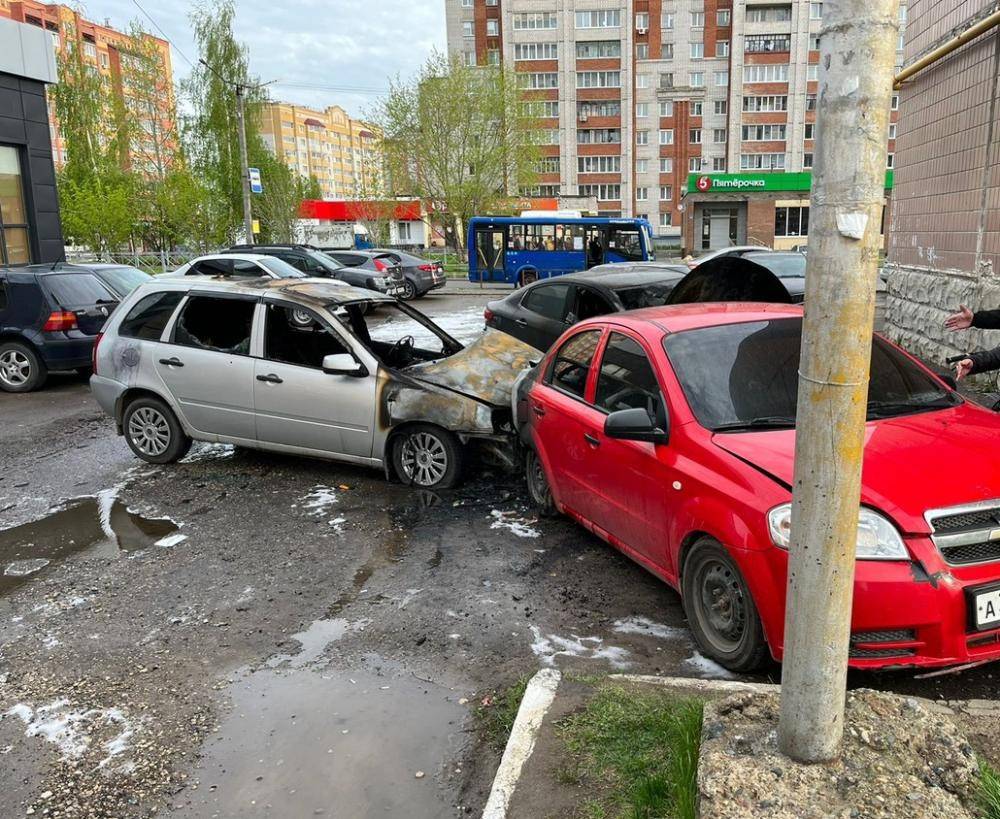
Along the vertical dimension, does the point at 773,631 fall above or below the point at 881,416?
below

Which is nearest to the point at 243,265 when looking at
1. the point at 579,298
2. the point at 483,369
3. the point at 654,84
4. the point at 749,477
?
the point at 579,298

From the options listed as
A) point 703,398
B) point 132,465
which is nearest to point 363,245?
point 132,465

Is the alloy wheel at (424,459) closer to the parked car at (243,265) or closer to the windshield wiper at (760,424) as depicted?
the windshield wiper at (760,424)

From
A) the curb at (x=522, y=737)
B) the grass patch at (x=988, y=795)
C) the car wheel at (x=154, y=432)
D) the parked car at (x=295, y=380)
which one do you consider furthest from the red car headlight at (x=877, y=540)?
the car wheel at (x=154, y=432)

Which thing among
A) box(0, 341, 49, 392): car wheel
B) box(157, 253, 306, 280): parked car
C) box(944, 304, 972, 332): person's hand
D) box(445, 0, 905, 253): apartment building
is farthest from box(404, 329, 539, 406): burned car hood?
box(445, 0, 905, 253): apartment building

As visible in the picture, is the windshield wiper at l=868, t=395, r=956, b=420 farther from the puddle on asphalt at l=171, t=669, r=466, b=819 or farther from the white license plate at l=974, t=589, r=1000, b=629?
the puddle on asphalt at l=171, t=669, r=466, b=819

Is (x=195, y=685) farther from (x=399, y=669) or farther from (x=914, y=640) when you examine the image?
Result: (x=914, y=640)

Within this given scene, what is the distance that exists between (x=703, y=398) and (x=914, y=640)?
4.97 ft

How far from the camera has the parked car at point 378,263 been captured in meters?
25.6

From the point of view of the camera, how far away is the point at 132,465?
26.1ft

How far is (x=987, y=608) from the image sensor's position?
10.6 feet

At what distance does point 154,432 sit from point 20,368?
5.61m

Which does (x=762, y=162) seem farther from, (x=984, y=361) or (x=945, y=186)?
(x=984, y=361)

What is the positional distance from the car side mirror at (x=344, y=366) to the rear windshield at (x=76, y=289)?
7017 millimetres
